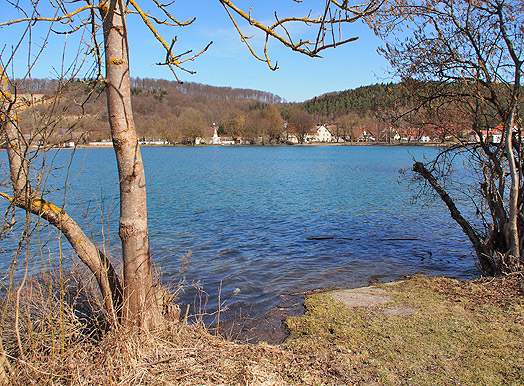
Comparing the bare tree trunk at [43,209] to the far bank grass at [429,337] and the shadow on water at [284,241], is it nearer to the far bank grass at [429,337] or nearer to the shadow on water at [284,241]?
the shadow on water at [284,241]

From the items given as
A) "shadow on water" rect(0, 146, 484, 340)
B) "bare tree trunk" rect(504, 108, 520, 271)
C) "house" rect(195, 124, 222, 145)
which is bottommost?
"shadow on water" rect(0, 146, 484, 340)

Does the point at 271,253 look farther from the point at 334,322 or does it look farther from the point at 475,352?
the point at 475,352

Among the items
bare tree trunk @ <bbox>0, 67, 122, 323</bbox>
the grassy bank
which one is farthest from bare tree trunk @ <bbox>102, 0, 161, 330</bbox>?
the grassy bank

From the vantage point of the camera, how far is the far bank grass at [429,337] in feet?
14.6

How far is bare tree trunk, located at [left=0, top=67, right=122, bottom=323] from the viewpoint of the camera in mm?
3430

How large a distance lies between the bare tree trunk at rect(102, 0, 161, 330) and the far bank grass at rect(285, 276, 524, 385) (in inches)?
83.6

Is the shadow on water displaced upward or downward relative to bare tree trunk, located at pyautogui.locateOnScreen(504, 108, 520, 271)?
downward

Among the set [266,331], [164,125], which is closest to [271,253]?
[266,331]

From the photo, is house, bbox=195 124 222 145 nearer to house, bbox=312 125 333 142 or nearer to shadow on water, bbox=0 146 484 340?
house, bbox=312 125 333 142

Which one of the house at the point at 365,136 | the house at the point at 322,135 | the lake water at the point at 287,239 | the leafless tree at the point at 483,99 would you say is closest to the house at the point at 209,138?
the house at the point at 322,135

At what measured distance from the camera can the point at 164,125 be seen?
133750 millimetres

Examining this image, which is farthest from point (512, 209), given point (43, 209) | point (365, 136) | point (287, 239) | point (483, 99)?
point (365, 136)

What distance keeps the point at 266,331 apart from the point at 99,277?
10.6 feet

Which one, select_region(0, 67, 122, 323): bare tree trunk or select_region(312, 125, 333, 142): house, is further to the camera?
select_region(312, 125, 333, 142): house
